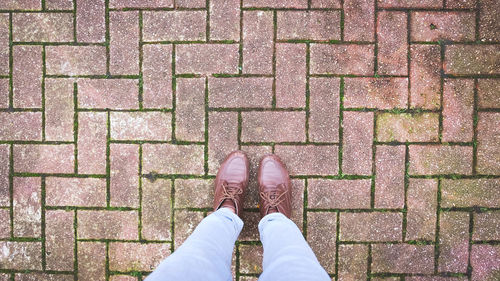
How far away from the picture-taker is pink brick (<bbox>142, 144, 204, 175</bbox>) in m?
2.42

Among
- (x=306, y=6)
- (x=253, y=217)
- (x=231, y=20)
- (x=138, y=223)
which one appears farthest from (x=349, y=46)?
(x=138, y=223)

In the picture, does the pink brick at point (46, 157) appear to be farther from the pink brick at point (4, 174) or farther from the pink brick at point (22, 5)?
the pink brick at point (22, 5)

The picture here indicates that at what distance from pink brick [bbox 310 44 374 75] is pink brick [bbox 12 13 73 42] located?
6.11ft

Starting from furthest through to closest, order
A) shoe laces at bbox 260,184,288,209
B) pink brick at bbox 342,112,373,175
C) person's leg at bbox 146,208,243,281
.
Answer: pink brick at bbox 342,112,373,175
shoe laces at bbox 260,184,288,209
person's leg at bbox 146,208,243,281

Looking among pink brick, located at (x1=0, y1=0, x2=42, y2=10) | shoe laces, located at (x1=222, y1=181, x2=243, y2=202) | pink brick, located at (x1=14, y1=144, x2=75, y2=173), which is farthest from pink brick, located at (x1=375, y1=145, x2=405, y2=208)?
pink brick, located at (x1=0, y1=0, x2=42, y2=10)

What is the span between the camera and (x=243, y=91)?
2.40 m

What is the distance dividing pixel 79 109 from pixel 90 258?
3.73 feet

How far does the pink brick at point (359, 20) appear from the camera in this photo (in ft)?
7.82

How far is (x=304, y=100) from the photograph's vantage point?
2.39 metres

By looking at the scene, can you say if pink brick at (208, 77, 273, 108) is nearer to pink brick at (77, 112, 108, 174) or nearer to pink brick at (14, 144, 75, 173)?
pink brick at (77, 112, 108, 174)

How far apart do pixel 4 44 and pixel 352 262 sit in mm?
3116

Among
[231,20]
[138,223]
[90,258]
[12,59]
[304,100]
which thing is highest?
[231,20]

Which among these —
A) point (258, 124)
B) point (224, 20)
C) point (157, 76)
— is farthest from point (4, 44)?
point (258, 124)

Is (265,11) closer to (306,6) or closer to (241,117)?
(306,6)
